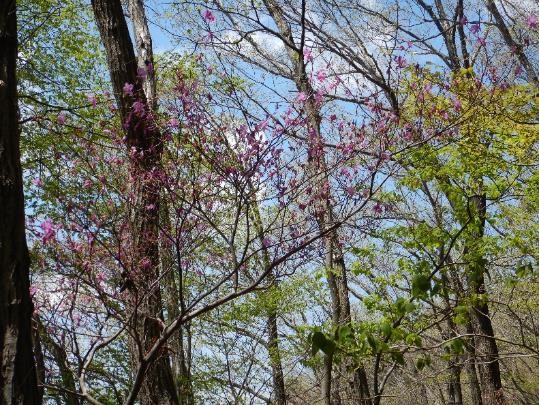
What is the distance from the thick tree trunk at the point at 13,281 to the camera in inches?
79.1

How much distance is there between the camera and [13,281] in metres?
2.08

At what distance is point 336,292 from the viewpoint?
24.3 ft

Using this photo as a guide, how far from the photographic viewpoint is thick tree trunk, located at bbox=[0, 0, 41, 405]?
2.01 m

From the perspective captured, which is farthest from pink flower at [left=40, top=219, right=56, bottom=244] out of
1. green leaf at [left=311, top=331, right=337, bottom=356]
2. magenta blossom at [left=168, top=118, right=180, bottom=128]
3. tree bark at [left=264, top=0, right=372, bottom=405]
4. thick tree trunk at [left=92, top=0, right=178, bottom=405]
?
green leaf at [left=311, top=331, right=337, bottom=356]

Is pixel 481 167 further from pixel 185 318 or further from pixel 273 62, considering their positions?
pixel 273 62

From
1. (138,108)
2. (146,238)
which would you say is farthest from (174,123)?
(146,238)

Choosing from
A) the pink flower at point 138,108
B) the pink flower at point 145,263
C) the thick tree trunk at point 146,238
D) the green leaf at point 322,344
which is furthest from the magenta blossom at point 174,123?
the green leaf at point 322,344

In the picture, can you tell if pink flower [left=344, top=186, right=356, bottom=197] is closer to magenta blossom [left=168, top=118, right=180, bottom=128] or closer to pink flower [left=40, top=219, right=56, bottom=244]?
magenta blossom [left=168, top=118, right=180, bottom=128]

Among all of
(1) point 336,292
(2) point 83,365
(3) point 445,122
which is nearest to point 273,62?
(1) point 336,292

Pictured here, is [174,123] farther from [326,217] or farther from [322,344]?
[322,344]

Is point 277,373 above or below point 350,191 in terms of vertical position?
below

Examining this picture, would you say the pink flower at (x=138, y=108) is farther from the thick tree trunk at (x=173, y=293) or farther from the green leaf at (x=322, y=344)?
the green leaf at (x=322, y=344)

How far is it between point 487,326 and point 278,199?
21.8 ft

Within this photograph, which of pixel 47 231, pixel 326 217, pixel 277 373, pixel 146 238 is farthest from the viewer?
pixel 277 373
